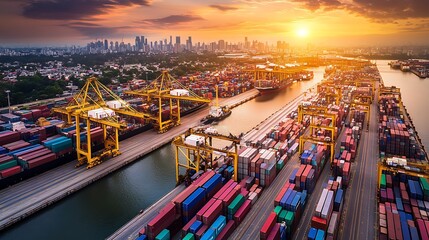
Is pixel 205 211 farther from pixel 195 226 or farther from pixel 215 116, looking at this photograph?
pixel 215 116

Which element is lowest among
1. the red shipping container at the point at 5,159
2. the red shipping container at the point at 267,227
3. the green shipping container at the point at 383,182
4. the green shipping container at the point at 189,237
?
the green shipping container at the point at 189,237

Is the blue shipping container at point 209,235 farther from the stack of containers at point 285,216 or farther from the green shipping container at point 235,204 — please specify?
the stack of containers at point 285,216

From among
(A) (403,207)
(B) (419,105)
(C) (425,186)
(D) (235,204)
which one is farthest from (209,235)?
(B) (419,105)

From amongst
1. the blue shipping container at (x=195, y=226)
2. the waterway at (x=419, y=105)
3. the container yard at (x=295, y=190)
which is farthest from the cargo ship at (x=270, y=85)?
the blue shipping container at (x=195, y=226)

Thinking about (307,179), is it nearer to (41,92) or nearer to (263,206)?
(263,206)

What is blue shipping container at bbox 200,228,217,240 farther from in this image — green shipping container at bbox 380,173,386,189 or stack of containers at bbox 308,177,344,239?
green shipping container at bbox 380,173,386,189

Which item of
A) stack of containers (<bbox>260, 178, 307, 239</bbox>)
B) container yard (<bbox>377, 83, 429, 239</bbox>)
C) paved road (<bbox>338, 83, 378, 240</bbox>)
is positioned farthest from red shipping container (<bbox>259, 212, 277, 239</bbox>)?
container yard (<bbox>377, 83, 429, 239</bbox>)
